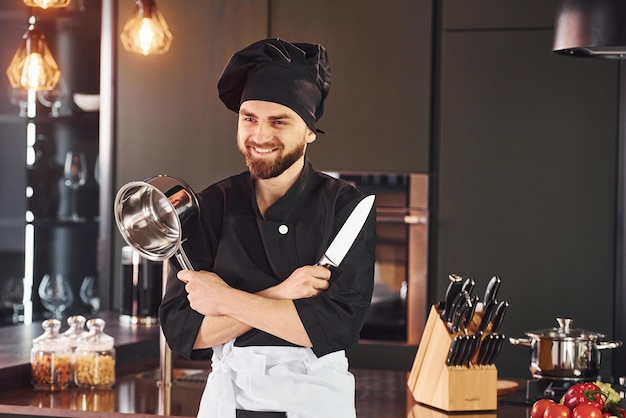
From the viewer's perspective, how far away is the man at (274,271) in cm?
170

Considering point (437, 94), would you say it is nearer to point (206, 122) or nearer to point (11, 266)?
point (206, 122)

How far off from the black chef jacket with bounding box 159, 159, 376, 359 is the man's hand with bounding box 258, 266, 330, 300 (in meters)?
0.01

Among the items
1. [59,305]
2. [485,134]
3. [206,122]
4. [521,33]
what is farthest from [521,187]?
[59,305]

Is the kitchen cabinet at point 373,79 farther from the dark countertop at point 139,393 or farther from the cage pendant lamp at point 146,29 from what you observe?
the dark countertop at point 139,393

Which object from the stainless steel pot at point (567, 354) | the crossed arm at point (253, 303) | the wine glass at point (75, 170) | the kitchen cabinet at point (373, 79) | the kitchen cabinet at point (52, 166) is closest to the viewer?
the crossed arm at point (253, 303)

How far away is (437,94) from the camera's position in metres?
3.78

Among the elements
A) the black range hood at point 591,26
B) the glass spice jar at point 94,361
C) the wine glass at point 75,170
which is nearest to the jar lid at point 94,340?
the glass spice jar at point 94,361

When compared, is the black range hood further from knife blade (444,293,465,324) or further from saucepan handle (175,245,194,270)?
saucepan handle (175,245,194,270)

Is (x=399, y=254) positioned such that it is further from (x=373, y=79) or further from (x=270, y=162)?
(x=270, y=162)

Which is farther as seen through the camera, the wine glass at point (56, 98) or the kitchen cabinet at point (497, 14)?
the wine glass at point (56, 98)

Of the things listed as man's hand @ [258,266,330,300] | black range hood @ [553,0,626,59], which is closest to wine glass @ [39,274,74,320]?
black range hood @ [553,0,626,59]

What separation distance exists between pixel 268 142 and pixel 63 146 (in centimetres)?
290

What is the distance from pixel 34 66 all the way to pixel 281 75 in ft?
5.12

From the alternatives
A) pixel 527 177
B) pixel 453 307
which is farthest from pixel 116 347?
pixel 527 177
